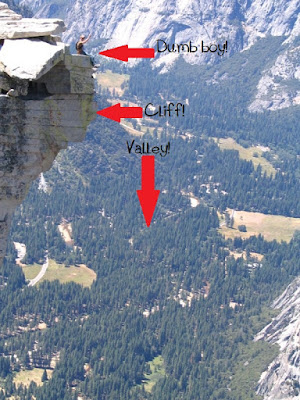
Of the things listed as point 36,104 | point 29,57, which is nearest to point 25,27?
point 29,57

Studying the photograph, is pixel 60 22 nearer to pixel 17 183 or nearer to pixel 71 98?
pixel 71 98

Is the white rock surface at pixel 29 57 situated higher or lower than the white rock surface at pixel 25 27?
lower

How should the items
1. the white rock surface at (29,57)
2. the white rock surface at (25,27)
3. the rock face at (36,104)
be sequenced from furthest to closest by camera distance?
the white rock surface at (25,27) → the rock face at (36,104) → the white rock surface at (29,57)

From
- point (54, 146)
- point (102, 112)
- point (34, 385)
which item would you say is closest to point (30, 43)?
point (54, 146)

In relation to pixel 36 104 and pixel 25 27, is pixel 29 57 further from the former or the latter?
pixel 36 104

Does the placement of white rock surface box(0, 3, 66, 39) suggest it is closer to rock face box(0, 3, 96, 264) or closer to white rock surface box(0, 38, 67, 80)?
rock face box(0, 3, 96, 264)

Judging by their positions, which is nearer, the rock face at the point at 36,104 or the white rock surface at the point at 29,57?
the white rock surface at the point at 29,57

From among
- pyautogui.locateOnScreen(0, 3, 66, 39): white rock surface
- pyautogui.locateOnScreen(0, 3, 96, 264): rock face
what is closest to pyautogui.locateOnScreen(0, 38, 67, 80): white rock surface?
pyautogui.locateOnScreen(0, 3, 96, 264): rock face

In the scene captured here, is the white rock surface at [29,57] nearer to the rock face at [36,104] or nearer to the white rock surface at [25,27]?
the rock face at [36,104]

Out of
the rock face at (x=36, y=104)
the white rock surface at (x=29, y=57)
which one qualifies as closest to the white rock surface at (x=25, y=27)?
the rock face at (x=36, y=104)
